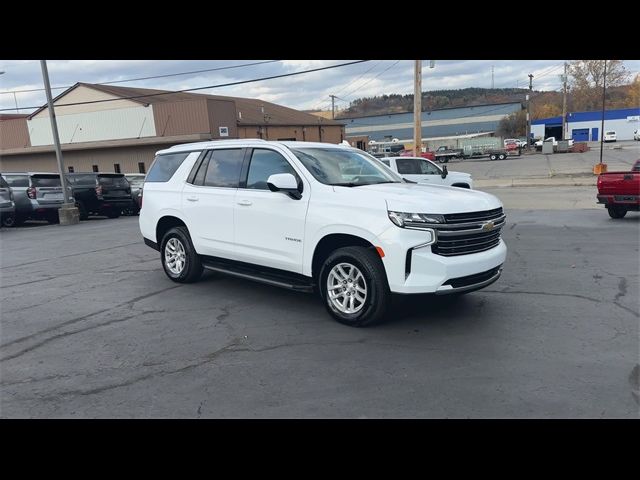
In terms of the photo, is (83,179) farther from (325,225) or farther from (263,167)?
(325,225)

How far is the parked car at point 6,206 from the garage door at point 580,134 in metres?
88.7

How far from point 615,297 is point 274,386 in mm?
4484

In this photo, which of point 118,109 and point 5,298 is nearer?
point 5,298

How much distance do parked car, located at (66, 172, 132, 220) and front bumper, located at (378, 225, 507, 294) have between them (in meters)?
15.4

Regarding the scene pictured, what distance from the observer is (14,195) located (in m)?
16.1

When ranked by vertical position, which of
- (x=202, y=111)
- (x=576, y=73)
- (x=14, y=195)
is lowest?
(x=14, y=195)

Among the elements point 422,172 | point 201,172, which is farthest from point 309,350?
point 422,172

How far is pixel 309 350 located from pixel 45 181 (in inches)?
628

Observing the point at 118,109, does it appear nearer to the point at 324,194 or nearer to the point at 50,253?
the point at 50,253

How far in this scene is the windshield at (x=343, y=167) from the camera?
224 inches

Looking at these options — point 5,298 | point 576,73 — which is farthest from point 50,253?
point 576,73

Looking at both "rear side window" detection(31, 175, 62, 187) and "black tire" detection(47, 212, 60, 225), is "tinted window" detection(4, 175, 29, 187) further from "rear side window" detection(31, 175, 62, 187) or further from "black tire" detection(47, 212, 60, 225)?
"black tire" detection(47, 212, 60, 225)

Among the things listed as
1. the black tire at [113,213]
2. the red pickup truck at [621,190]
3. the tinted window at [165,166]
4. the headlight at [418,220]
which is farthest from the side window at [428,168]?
the headlight at [418,220]

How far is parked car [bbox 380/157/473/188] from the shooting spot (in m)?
15.5
